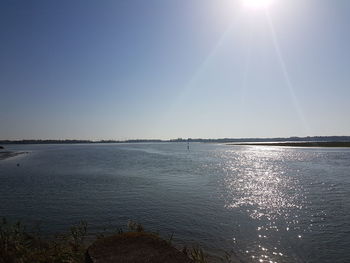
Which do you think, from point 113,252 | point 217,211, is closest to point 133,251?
point 113,252

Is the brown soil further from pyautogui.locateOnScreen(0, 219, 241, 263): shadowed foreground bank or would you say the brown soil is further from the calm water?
the calm water

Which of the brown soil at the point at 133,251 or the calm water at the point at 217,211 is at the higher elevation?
the brown soil at the point at 133,251

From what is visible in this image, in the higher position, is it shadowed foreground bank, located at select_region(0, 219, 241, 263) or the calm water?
shadowed foreground bank, located at select_region(0, 219, 241, 263)

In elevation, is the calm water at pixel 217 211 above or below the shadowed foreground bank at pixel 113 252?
below

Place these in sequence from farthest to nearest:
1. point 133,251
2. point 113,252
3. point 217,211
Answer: point 217,211
point 133,251
point 113,252

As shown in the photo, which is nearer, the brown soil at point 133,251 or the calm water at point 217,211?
the brown soil at point 133,251

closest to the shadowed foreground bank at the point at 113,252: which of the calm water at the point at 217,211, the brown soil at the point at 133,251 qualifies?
the brown soil at the point at 133,251

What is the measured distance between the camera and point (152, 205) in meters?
19.2

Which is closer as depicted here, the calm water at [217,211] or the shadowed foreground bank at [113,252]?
the shadowed foreground bank at [113,252]

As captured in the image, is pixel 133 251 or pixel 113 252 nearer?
pixel 113 252

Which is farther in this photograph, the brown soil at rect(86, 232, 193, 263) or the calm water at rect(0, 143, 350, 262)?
the calm water at rect(0, 143, 350, 262)

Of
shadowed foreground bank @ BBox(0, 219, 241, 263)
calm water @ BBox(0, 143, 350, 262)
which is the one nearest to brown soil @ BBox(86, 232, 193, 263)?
shadowed foreground bank @ BBox(0, 219, 241, 263)

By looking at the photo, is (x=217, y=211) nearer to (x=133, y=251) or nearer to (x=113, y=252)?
(x=133, y=251)

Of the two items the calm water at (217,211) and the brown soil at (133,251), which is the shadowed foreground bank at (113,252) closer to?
the brown soil at (133,251)
